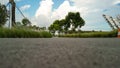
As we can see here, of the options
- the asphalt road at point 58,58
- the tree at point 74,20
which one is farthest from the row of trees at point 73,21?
the asphalt road at point 58,58

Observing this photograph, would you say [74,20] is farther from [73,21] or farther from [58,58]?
[58,58]

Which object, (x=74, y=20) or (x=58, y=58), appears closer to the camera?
(x=58, y=58)

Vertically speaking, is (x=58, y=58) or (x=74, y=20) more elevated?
(x=74, y=20)

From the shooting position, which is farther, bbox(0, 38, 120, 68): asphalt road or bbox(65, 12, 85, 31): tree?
bbox(65, 12, 85, 31): tree

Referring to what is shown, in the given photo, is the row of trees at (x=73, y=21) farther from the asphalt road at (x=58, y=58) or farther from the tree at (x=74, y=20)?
the asphalt road at (x=58, y=58)

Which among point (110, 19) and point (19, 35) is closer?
point (19, 35)

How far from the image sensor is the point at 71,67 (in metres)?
1.30

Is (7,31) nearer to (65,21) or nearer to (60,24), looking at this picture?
(65,21)

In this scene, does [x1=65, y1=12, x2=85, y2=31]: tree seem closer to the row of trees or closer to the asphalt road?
the row of trees

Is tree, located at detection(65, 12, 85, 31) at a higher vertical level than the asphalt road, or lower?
higher

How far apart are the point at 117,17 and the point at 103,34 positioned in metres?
15.7

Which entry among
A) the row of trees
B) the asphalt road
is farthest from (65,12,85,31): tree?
the asphalt road

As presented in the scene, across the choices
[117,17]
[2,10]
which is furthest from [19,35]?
[117,17]

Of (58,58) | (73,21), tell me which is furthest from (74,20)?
(58,58)
